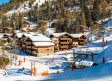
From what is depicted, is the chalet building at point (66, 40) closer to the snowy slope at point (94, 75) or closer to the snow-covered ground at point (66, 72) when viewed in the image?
the snow-covered ground at point (66, 72)

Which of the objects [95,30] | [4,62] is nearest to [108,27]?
[95,30]

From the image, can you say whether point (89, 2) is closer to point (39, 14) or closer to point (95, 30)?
point (39, 14)

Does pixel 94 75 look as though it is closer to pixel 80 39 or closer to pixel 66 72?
pixel 66 72

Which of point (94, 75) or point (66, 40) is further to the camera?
point (66, 40)

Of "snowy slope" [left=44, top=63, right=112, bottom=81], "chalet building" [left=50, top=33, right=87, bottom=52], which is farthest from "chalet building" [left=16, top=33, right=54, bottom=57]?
"snowy slope" [left=44, top=63, right=112, bottom=81]

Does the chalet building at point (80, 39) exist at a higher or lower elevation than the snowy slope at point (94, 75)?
lower

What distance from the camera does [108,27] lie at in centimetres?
6072

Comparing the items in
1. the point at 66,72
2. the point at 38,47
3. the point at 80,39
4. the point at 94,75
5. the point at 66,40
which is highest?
the point at 94,75

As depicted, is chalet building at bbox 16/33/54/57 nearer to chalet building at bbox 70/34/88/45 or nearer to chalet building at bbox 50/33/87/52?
chalet building at bbox 50/33/87/52

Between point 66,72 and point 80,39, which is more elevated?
point 66,72

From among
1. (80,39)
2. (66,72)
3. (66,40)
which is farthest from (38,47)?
(66,72)

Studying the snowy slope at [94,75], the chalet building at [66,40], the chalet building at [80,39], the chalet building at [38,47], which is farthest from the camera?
the chalet building at [80,39]

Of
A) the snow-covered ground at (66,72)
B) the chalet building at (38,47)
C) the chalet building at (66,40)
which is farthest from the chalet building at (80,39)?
the snow-covered ground at (66,72)

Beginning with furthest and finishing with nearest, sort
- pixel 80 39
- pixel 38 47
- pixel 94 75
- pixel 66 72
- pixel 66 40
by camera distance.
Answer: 1. pixel 80 39
2. pixel 66 40
3. pixel 38 47
4. pixel 66 72
5. pixel 94 75
